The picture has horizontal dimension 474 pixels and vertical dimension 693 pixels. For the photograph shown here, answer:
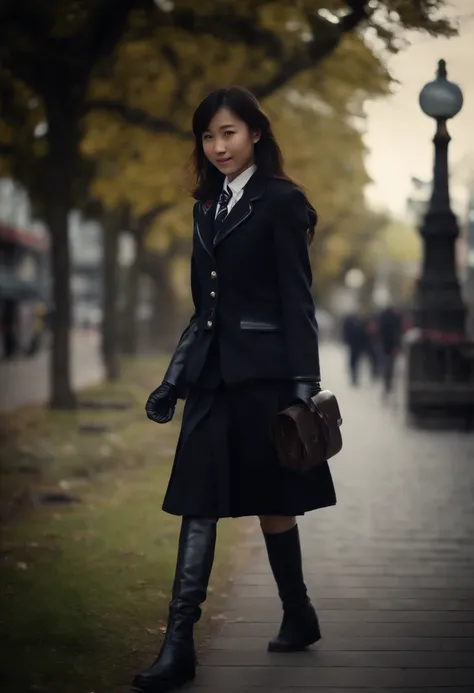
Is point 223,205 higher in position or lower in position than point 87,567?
higher

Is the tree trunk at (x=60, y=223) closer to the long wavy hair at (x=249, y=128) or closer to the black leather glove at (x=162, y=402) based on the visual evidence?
the long wavy hair at (x=249, y=128)

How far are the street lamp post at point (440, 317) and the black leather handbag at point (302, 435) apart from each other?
31.8ft

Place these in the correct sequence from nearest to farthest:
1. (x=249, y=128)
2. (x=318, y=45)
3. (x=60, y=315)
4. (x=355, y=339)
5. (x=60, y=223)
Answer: (x=249, y=128) → (x=318, y=45) → (x=60, y=223) → (x=60, y=315) → (x=355, y=339)

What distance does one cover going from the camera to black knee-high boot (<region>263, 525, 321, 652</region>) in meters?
4.66

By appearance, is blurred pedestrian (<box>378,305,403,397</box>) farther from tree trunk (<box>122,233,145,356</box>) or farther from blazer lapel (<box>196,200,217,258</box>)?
blazer lapel (<box>196,200,217,258</box>)

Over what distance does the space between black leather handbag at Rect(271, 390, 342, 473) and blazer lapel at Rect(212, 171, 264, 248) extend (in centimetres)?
66

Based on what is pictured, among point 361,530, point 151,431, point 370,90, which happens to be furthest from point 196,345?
point 370,90

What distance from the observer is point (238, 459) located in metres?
4.43

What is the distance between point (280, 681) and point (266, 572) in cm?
201

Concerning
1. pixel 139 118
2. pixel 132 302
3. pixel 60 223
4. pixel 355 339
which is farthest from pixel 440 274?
pixel 132 302

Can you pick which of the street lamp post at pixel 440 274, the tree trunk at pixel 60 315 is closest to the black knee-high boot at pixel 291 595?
the street lamp post at pixel 440 274

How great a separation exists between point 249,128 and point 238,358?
840 mm

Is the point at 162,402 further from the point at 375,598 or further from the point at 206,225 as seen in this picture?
the point at 375,598

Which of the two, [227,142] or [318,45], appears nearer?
[227,142]
